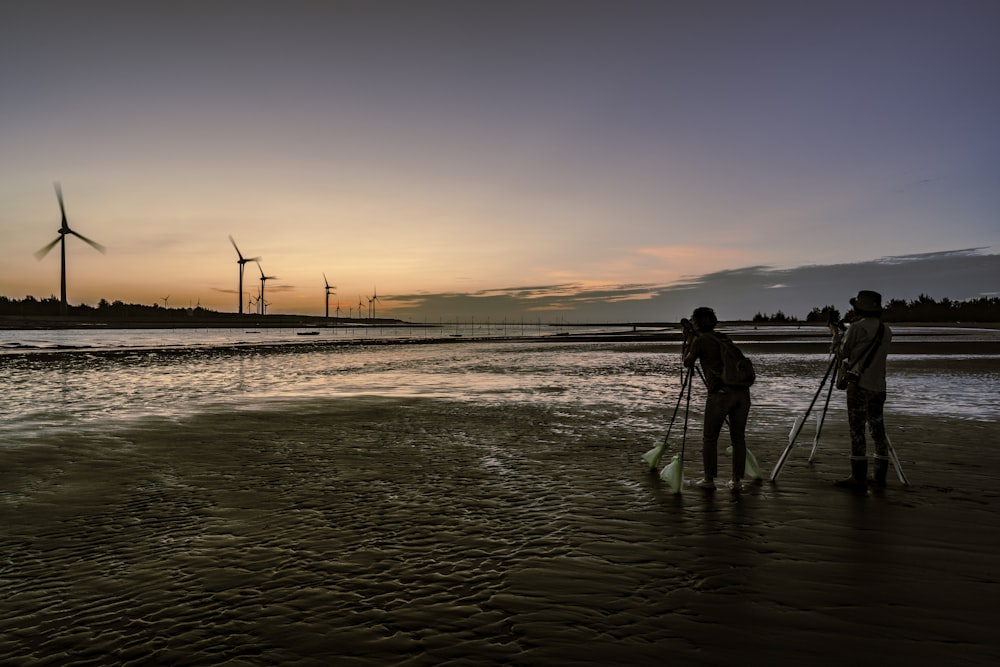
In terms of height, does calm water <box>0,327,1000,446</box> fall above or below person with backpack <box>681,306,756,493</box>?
below

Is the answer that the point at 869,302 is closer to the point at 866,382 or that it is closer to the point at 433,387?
the point at 866,382

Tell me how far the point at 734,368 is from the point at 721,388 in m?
0.38

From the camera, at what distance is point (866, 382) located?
8.79 meters

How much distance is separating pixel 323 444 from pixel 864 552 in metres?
9.87

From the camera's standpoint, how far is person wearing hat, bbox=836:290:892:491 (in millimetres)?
8742

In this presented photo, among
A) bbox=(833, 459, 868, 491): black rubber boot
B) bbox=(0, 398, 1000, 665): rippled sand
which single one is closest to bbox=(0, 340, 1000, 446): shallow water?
bbox=(833, 459, 868, 491): black rubber boot

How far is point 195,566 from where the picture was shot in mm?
5996

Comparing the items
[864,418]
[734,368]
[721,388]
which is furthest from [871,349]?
[721,388]

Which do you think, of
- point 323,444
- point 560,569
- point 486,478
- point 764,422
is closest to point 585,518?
point 560,569

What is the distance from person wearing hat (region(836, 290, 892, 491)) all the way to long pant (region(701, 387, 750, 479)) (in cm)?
155

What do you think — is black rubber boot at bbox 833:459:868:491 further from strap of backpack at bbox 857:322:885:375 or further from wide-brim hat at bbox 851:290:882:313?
wide-brim hat at bbox 851:290:882:313

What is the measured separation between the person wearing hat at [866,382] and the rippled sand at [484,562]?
0.48 m

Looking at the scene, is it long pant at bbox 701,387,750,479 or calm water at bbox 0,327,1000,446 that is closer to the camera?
long pant at bbox 701,387,750,479

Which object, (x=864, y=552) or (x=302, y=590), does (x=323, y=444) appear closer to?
(x=302, y=590)
